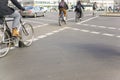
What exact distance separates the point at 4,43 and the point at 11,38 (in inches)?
16.0

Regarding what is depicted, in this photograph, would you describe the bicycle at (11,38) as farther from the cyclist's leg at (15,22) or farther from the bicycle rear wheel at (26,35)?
the cyclist's leg at (15,22)

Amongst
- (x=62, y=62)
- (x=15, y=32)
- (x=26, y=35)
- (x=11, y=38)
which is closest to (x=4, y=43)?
(x=11, y=38)

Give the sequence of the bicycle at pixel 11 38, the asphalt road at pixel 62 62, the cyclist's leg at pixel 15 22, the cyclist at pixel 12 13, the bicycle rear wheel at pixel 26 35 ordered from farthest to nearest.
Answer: the bicycle rear wheel at pixel 26 35 → the cyclist's leg at pixel 15 22 → the bicycle at pixel 11 38 → the cyclist at pixel 12 13 → the asphalt road at pixel 62 62

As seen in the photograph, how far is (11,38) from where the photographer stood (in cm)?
926

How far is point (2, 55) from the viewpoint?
28.6 feet

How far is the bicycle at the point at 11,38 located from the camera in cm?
883

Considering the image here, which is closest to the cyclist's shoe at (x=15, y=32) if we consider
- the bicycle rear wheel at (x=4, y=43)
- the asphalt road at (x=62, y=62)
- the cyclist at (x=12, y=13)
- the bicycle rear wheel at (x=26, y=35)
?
the cyclist at (x=12, y=13)

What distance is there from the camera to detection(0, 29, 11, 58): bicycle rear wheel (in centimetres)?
877

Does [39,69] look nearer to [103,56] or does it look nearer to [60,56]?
[60,56]

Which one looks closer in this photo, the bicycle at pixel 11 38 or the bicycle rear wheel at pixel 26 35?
the bicycle at pixel 11 38

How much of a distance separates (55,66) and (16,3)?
3.11 m

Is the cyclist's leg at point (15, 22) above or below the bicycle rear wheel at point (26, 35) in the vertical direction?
above

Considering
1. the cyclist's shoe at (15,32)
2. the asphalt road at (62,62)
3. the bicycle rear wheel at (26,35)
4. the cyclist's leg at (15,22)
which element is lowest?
the asphalt road at (62,62)

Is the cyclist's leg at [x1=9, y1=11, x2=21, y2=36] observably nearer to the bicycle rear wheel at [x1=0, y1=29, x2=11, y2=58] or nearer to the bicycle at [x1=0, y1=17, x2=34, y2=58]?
the bicycle at [x1=0, y1=17, x2=34, y2=58]
